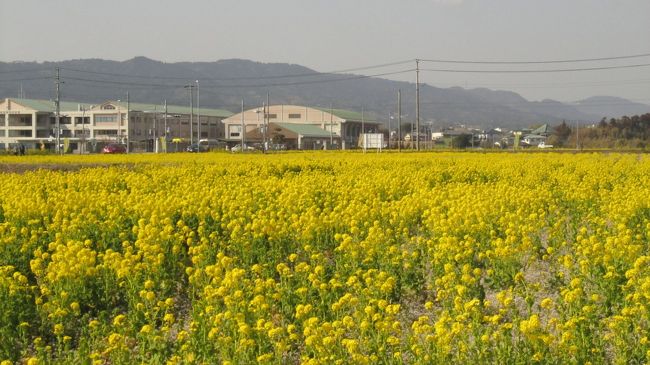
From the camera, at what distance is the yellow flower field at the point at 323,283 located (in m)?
5.53

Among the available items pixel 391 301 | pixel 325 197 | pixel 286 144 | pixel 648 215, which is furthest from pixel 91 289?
pixel 286 144

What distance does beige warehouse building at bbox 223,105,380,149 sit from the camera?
97875mm

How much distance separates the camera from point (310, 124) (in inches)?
4471

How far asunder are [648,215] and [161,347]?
26.4 ft

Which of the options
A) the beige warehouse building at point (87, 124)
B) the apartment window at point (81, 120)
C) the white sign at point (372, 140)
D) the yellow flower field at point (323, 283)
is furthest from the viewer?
the apartment window at point (81, 120)

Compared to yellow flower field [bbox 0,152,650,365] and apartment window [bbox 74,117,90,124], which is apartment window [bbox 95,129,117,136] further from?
yellow flower field [bbox 0,152,650,365]

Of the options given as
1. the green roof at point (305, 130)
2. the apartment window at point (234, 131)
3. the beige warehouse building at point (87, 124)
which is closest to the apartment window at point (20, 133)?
the beige warehouse building at point (87, 124)

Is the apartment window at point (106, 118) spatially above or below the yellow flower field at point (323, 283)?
above

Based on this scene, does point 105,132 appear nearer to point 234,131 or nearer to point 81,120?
point 81,120

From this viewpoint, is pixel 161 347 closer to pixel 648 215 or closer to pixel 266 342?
pixel 266 342

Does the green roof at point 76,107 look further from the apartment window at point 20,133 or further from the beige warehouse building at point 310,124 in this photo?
the beige warehouse building at point 310,124

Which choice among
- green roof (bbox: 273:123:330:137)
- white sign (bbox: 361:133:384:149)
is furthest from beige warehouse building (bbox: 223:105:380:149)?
white sign (bbox: 361:133:384:149)

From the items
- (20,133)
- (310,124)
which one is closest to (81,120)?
(20,133)

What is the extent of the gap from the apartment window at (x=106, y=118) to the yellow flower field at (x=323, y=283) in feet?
284
